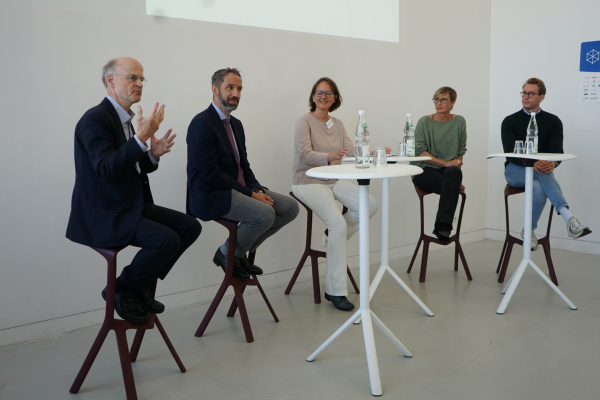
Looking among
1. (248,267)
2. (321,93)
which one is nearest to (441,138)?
(321,93)

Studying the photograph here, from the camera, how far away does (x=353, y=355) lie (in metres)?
Result: 2.41

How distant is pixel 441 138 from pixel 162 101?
7.07ft

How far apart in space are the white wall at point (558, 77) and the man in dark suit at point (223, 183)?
10.6 ft

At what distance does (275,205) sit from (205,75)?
102 centimetres

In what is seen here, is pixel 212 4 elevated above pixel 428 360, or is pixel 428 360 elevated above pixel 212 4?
pixel 212 4

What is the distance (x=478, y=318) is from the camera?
291 centimetres

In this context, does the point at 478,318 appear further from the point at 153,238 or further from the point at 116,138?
the point at 116,138

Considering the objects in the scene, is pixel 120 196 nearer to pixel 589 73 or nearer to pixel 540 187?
pixel 540 187

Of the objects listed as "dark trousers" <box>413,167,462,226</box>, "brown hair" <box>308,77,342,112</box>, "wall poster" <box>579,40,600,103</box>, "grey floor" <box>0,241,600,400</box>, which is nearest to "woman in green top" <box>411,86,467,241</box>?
"dark trousers" <box>413,167,462,226</box>

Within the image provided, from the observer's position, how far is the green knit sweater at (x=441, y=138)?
13.1ft

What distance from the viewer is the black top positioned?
3.81m

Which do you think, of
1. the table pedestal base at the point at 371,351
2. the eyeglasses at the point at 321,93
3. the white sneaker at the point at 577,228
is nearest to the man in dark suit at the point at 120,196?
the table pedestal base at the point at 371,351

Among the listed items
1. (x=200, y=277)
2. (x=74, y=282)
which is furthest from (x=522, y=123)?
(x=74, y=282)

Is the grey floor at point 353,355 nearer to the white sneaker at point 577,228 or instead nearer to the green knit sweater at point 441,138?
the white sneaker at point 577,228
